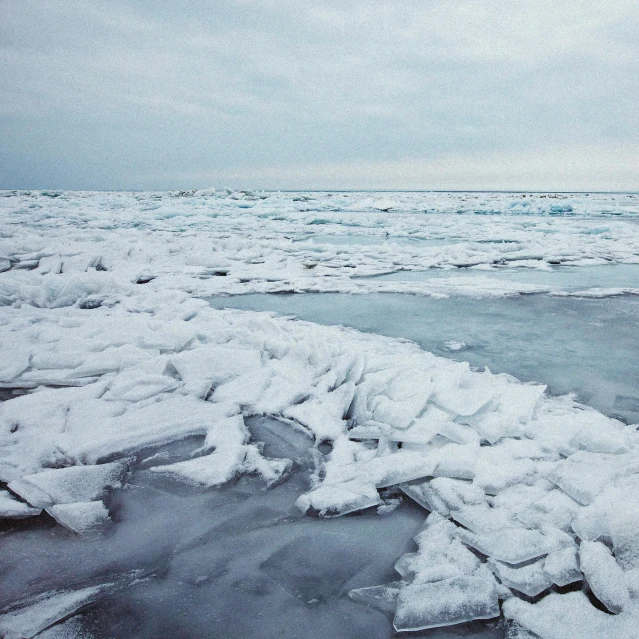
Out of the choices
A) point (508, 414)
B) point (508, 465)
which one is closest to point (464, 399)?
point (508, 414)

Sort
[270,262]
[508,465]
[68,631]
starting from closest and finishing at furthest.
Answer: [68,631] → [508,465] → [270,262]

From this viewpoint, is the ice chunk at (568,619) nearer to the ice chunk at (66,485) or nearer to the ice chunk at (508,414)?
the ice chunk at (508,414)

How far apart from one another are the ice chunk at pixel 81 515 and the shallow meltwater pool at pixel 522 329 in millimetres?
2019

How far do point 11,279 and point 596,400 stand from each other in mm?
5036

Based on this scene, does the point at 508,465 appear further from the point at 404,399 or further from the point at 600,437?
the point at 404,399

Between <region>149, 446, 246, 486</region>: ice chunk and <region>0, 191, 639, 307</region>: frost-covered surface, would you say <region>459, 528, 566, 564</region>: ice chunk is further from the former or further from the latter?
<region>0, 191, 639, 307</region>: frost-covered surface

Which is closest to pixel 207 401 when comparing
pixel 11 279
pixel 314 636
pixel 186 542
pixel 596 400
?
pixel 186 542

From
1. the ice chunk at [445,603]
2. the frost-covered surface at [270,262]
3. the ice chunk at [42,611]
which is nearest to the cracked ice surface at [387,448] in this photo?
the ice chunk at [445,603]

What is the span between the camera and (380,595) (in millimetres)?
1150

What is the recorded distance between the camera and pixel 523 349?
2.95m

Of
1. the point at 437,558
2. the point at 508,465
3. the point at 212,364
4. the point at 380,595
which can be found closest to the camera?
the point at 380,595

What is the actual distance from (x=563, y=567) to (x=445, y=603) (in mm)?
344

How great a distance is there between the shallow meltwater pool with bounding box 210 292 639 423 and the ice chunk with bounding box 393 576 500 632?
127cm

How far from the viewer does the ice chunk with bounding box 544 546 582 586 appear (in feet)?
3.84
